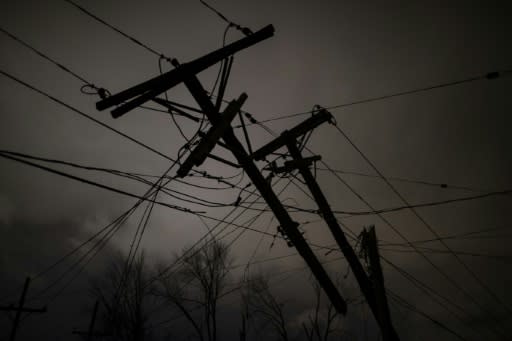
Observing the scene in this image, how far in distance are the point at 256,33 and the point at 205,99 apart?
4.95 feet

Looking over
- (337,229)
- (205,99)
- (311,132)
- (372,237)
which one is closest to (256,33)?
(205,99)

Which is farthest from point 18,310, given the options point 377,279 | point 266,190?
point 377,279

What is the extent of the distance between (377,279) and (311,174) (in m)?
3.57

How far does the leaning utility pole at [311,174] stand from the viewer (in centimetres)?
616

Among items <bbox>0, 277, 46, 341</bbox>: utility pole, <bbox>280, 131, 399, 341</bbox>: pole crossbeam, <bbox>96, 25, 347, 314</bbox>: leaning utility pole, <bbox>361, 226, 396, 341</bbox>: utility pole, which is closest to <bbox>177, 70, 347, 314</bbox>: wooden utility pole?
<bbox>96, 25, 347, 314</bbox>: leaning utility pole

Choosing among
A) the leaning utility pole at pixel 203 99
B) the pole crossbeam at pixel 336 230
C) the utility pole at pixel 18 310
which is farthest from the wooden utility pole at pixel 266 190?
the utility pole at pixel 18 310

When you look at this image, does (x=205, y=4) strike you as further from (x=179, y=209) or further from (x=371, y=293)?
→ (x=371, y=293)

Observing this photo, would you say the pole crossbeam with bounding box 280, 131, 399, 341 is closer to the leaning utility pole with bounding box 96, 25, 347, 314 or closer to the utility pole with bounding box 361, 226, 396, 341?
the utility pole with bounding box 361, 226, 396, 341

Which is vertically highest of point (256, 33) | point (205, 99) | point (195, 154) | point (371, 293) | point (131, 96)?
point (256, 33)

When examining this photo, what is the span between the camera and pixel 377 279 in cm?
661

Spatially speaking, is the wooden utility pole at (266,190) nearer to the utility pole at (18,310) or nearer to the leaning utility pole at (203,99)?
the leaning utility pole at (203,99)

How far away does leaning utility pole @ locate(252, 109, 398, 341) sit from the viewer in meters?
6.16

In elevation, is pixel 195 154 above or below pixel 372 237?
above

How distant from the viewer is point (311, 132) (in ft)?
21.1
